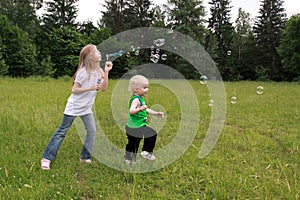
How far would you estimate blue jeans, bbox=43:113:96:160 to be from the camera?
12.8 feet

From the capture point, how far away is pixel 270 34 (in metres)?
35.6

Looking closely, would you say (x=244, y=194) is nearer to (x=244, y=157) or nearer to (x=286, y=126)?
(x=244, y=157)

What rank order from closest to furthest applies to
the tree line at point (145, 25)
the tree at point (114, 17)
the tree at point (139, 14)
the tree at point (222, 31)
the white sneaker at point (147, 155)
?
the white sneaker at point (147, 155), the tree line at point (145, 25), the tree at point (139, 14), the tree at point (222, 31), the tree at point (114, 17)

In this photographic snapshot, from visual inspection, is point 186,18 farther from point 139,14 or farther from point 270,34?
point 270,34

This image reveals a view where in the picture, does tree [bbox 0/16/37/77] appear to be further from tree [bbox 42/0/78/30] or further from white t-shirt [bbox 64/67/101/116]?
white t-shirt [bbox 64/67/101/116]

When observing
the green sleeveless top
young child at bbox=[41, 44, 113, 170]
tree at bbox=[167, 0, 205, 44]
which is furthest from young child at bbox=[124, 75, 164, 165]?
tree at bbox=[167, 0, 205, 44]

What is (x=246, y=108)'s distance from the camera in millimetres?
9000

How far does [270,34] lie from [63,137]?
3608cm

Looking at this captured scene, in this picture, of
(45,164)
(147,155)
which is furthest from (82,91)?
(147,155)

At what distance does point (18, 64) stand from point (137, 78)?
23942 millimetres

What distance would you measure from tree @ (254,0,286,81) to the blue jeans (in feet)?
106

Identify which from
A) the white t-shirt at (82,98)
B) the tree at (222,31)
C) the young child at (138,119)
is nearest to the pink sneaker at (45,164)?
the white t-shirt at (82,98)

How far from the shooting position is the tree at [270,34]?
34.2 meters

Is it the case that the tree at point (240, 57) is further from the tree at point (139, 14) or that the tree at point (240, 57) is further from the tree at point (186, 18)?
the tree at point (139, 14)
